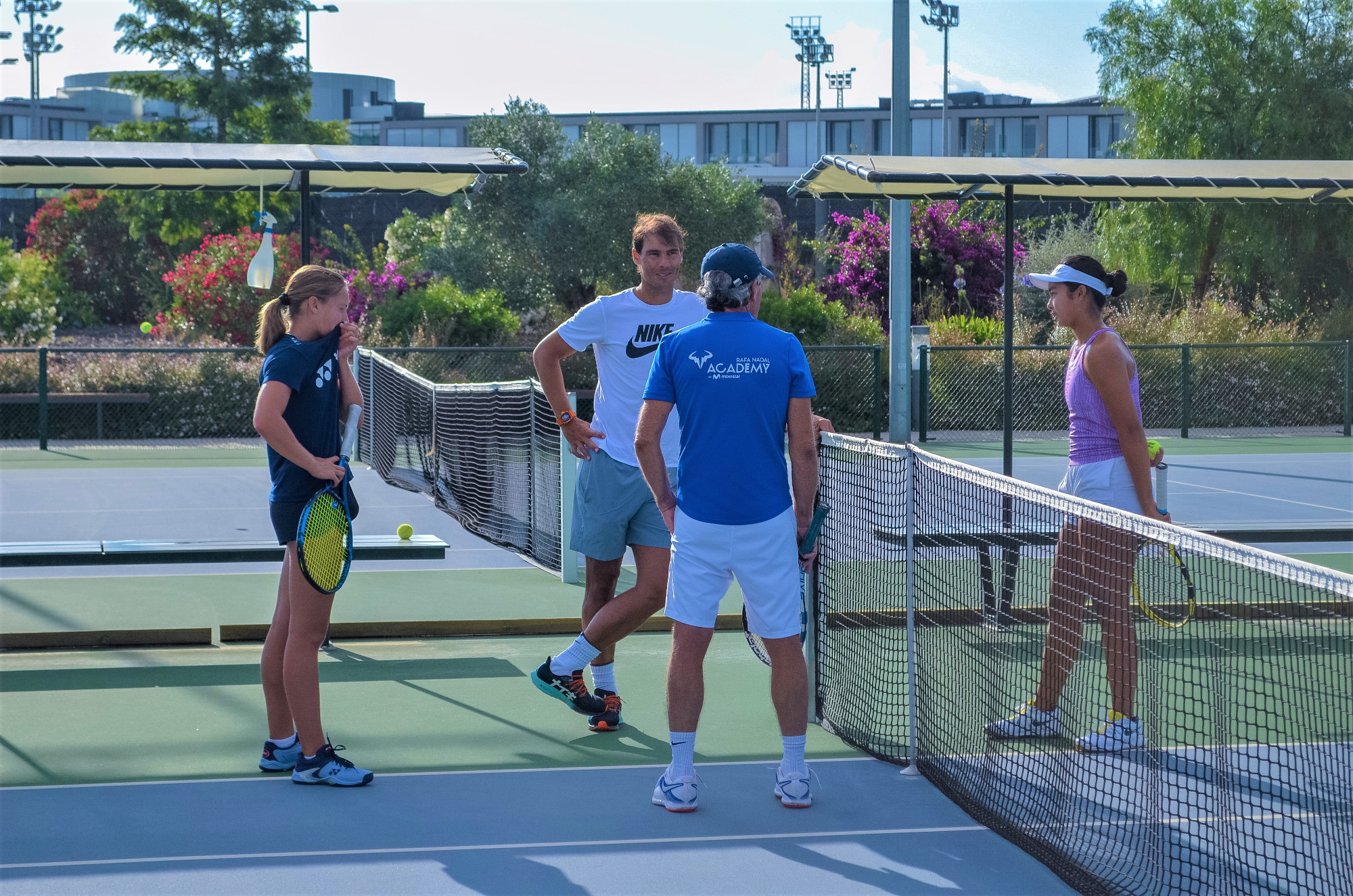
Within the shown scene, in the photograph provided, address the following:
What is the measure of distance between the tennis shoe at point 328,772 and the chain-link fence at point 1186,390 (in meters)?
16.0

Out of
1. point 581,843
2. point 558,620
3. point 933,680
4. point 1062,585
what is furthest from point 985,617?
point 558,620

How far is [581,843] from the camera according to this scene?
4402mm

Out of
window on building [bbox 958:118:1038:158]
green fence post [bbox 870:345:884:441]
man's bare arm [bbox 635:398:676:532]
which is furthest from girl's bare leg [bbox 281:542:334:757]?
window on building [bbox 958:118:1038:158]

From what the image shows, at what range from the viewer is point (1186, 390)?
20.7m

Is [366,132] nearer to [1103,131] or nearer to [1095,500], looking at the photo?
[1103,131]

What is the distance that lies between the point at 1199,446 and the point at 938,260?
918 cm

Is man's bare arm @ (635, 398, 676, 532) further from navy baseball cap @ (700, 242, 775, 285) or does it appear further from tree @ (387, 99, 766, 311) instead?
tree @ (387, 99, 766, 311)

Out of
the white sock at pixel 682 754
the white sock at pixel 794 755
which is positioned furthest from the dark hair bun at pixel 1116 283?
the white sock at pixel 682 754

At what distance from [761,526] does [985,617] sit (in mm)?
1239

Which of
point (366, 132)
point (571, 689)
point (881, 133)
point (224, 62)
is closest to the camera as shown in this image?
point (571, 689)

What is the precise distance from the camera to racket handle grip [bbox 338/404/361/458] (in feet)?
16.3

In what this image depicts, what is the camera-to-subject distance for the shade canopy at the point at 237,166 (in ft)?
24.1

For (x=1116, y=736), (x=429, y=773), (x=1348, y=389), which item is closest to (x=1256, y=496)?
(x=1348, y=389)

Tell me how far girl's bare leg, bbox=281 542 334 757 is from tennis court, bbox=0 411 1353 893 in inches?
12.7
